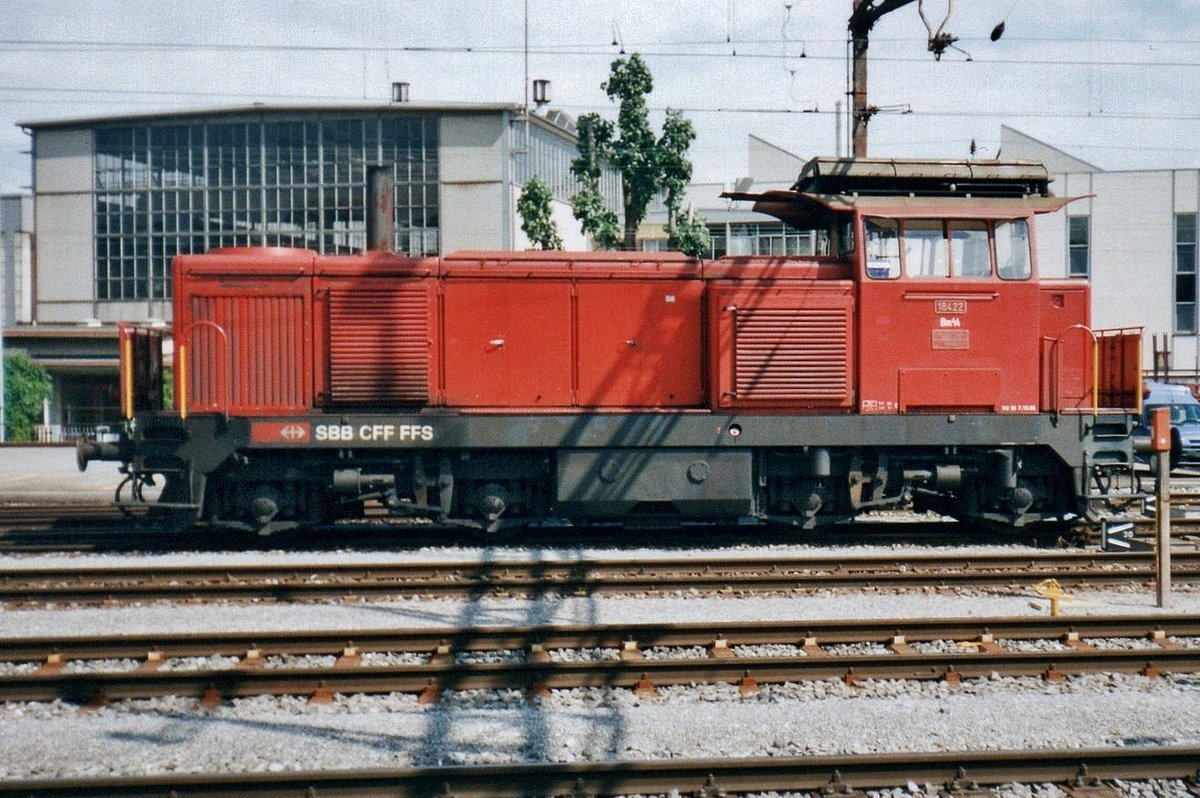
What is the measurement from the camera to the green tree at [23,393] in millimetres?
36344

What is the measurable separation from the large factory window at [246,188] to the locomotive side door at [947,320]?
29.5m

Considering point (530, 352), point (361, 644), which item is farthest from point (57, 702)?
point (530, 352)

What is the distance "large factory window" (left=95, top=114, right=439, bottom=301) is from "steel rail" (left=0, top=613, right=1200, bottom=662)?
105 ft

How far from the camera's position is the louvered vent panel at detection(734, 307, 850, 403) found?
12.4 meters

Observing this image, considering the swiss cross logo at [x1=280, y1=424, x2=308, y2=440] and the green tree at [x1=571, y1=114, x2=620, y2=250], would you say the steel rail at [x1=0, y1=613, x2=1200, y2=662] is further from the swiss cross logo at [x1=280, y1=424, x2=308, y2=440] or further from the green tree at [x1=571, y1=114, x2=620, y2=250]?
the green tree at [x1=571, y1=114, x2=620, y2=250]

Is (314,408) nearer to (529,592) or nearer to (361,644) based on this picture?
(529,592)

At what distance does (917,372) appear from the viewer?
12391 millimetres

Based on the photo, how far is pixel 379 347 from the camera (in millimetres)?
12273

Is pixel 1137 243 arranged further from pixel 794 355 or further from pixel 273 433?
pixel 273 433

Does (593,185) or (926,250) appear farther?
(593,185)

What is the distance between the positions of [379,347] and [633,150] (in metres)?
15.9

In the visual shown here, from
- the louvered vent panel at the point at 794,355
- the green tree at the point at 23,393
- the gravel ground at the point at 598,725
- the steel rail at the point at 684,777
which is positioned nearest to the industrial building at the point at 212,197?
the green tree at the point at 23,393

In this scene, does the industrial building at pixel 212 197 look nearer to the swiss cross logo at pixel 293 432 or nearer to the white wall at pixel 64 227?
the white wall at pixel 64 227

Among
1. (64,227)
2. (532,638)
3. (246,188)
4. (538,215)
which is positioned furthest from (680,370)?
(64,227)
